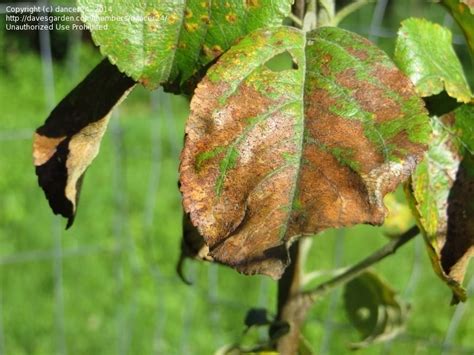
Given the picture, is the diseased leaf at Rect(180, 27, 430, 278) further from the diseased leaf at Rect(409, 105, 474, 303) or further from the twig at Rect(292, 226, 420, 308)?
the twig at Rect(292, 226, 420, 308)

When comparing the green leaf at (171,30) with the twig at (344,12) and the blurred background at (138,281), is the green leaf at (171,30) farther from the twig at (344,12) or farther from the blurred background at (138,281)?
the blurred background at (138,281)

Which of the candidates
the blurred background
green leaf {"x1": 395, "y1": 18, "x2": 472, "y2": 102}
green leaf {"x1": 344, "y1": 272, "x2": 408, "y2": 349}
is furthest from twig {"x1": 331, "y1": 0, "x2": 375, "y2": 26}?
the blurred background

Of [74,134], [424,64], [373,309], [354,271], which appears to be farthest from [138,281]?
[424,64]

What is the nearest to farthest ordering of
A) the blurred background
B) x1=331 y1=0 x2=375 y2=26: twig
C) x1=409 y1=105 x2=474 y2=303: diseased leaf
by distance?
x1=409 y1=105 x2=474 y2=303: diseased leaf → x1=331 y1=0 x2=375 y2=26: twig → the blurred background

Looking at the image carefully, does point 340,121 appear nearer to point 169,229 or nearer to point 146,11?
point 146,11

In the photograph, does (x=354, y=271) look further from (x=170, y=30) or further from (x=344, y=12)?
(x=170, y=30)

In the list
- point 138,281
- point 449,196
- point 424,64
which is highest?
point 424,64

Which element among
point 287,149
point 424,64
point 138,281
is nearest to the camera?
point 287,149
